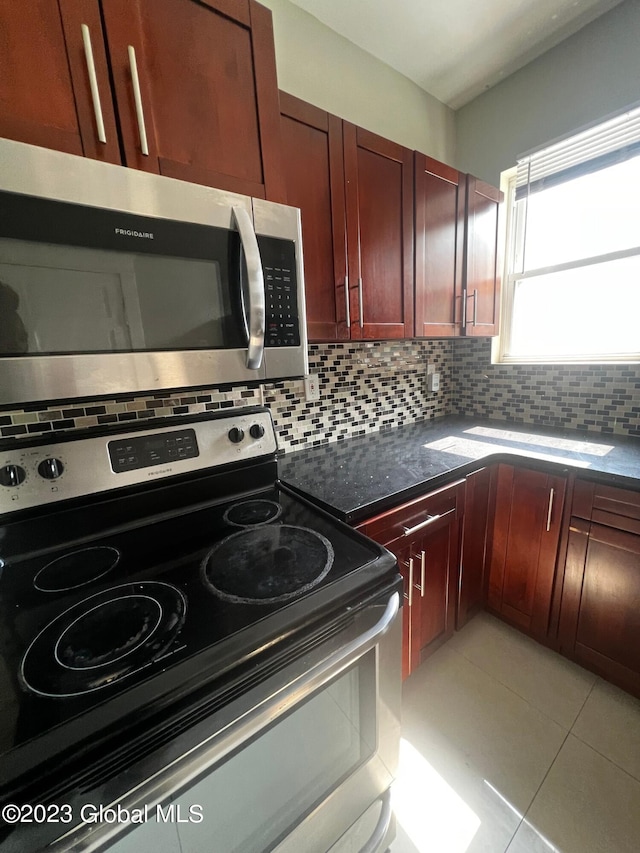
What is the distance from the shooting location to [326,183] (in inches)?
45.1

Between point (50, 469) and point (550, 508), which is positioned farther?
point (550, 508)

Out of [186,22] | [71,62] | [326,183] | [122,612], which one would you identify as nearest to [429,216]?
[326,183]

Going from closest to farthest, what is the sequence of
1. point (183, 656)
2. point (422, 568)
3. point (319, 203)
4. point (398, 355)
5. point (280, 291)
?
1. point (183, 656)
2. point (280, 291)
3. point (319, 203)
4. point (422, 568)
5. point (398, 355)

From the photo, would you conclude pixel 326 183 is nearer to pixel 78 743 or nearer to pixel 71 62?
pixel 71 62

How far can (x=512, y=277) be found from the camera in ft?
6.36

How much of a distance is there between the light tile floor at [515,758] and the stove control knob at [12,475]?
141cm

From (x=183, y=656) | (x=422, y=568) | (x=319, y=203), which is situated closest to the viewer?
(x=183, y=656)

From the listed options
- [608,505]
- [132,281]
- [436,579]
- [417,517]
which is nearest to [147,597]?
[132,281]

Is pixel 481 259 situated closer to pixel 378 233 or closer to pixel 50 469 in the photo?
pixel 378 233

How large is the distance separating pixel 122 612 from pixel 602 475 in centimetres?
148

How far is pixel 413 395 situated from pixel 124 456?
5.13 ft

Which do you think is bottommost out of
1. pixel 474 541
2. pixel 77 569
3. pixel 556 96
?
pixel 474 541

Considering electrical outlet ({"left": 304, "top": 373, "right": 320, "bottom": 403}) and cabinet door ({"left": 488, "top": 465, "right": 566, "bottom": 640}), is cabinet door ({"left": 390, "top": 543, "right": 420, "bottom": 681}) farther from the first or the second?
electrical outlet ({"left": 304, "top": 373, "right": 320, "bottom": 403})

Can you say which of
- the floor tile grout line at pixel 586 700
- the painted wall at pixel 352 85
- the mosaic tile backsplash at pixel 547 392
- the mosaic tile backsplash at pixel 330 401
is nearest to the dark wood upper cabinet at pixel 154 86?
the mosaic tile backsplash at pixel 330 401
